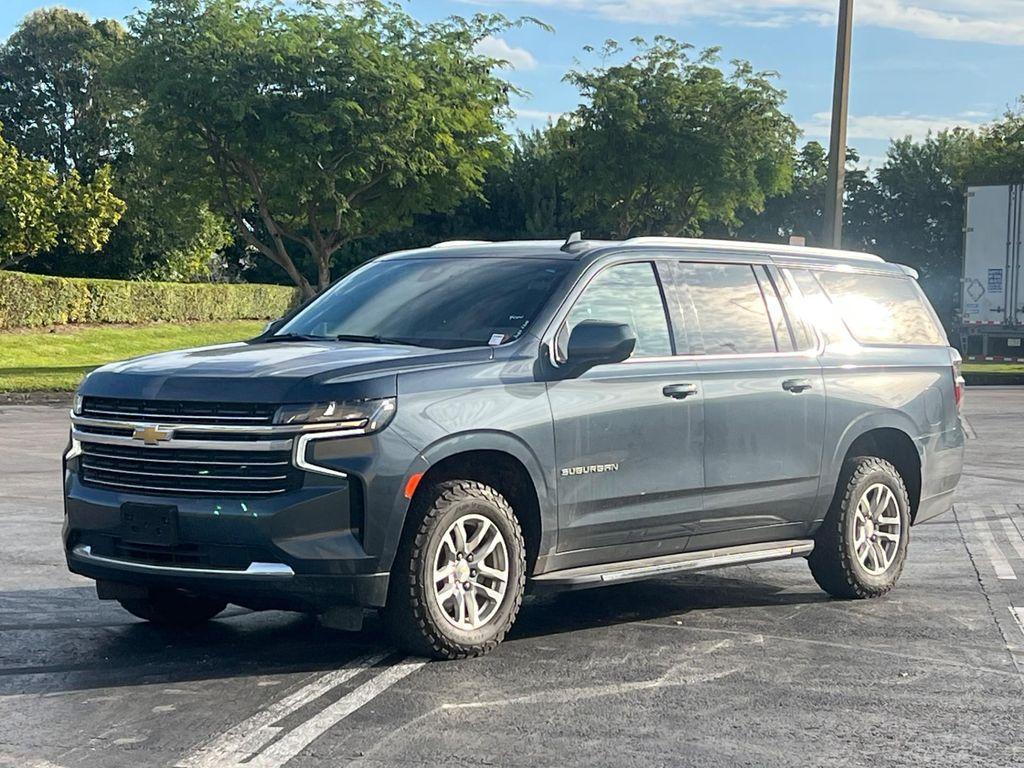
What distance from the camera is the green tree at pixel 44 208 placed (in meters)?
39.5

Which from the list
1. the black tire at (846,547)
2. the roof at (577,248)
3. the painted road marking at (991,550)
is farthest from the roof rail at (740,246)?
the painted road marking at (991,550)

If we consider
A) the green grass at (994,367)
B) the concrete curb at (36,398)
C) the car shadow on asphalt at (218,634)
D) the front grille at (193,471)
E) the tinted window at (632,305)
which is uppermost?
the tinted window at (632,305)

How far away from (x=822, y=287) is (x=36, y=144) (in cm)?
Result: 5877

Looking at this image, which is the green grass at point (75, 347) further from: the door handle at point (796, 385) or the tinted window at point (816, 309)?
the door handle at point (796, 385)

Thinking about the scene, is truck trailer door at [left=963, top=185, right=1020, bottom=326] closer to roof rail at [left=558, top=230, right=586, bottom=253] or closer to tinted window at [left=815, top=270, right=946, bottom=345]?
tinted window at [left=815, top=270, right=946, bottom=345]

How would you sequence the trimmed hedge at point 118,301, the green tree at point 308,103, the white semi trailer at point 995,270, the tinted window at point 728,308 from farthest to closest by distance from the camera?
the trimmed hedge at point 118,301 → the white semi trailer at point 995,270 → the green tree at point 308,103 → the tinted window at point 728,308

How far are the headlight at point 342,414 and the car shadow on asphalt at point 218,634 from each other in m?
1.10

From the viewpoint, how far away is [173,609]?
7.24m

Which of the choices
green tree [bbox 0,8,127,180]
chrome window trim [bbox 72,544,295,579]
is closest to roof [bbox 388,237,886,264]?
chrome window trim [bbox 72,544,295,579]

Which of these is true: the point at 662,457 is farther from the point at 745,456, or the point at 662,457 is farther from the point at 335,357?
the point at 335,357

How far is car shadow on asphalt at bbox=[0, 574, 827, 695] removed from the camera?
6.36 m

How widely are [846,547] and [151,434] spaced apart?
12.7ft

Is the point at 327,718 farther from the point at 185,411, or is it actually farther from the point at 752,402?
the point at 752,402

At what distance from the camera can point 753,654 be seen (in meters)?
6.88
